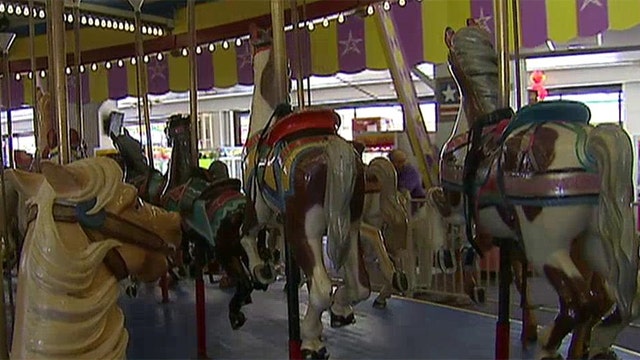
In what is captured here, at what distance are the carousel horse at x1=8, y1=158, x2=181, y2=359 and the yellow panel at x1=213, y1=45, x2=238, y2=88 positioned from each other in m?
4.94

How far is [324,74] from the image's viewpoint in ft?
18.6

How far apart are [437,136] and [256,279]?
343 centimetres

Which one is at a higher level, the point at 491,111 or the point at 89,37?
the point at 89,37

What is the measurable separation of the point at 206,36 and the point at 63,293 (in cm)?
464

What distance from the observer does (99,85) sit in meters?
7.06

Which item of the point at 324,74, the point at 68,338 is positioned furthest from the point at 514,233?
the point at 324,74

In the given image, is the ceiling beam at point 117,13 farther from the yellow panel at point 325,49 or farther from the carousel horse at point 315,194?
the carousel horse at point 315,194

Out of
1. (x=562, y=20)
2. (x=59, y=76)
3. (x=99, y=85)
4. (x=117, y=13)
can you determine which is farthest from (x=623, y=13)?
(x=99, y=85)

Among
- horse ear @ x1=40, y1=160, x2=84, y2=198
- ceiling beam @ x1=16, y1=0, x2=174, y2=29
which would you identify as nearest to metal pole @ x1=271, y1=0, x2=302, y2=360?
horse ear @ x1=40, y1=160, x2=84, y2=198

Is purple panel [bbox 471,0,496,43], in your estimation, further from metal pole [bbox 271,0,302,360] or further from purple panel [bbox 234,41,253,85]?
metal pole [bbox 271,0,302,360]

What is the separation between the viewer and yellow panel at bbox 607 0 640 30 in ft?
13.0

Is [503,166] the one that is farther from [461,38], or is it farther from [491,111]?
[461,38]

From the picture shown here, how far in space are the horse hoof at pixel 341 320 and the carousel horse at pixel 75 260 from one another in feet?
5.35

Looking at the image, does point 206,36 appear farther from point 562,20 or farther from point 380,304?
point 380,304
